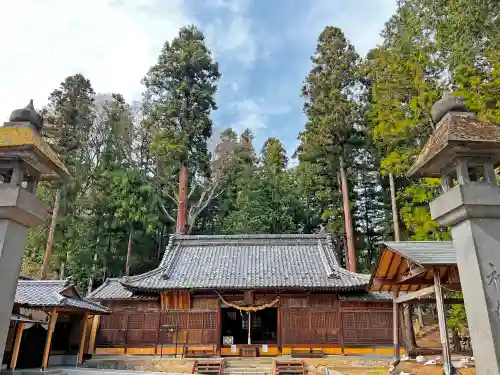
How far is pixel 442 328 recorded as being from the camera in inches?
353

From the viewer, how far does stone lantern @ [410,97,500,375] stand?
4.38 m

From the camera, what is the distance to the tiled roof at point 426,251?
28.9 ft

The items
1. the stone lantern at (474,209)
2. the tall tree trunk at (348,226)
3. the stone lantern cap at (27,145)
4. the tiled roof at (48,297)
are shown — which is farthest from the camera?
the tall tree trunk at (348,226)

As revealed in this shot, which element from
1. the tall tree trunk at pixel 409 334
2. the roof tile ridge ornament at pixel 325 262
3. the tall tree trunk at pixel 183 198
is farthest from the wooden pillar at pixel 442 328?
the tall tree trunk at pixel 183 198

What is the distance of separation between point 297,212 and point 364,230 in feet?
21.4

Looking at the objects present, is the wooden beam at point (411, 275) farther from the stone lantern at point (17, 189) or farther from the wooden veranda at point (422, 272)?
the stone lantern at point (17, 189)

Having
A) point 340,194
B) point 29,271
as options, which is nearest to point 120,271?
point 29,271

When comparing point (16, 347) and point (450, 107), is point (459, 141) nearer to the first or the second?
point (450, 107)

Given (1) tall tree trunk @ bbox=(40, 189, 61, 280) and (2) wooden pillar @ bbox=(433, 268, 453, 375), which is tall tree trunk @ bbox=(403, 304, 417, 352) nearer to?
(2) wooden pillar @ bbox=(433, 268, 453, 375)

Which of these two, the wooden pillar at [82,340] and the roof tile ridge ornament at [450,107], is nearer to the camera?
the roof tile ridge ornament at [450,107]

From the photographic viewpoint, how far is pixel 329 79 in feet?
86.9

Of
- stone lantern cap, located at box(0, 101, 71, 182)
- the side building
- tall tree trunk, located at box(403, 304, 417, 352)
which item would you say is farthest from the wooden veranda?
stone lantern cap, located at box(0, 101, 71, 182)

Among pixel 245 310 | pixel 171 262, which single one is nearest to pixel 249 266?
pixel 245 310

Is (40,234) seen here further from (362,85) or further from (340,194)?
(362,85)
